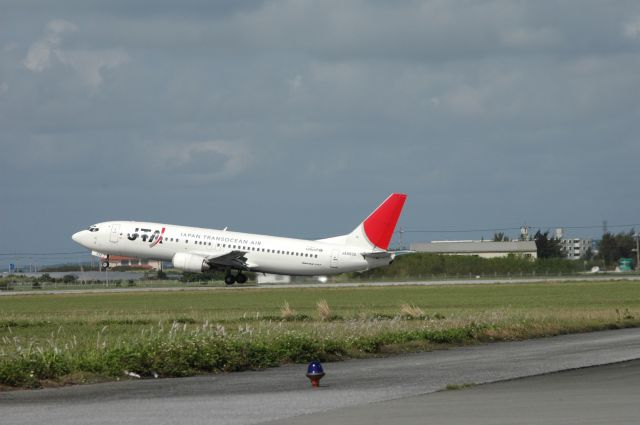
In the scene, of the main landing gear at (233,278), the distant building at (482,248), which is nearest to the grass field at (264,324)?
the main landing gear at (233,278)

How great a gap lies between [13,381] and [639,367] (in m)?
11.7

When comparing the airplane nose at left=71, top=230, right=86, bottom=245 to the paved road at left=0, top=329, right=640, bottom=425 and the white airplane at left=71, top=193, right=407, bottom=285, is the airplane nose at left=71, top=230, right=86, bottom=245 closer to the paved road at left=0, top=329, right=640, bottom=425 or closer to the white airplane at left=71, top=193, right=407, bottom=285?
the white airplane at left=71, top=193, right=407, bottom=285

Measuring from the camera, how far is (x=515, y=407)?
628 inches

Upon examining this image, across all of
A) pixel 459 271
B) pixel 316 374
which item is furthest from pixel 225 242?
pixel 316 374

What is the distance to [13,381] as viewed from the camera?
20547 millimetres

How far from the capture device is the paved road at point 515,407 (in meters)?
14.6

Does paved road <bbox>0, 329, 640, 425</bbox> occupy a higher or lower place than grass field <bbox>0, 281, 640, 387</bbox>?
lower

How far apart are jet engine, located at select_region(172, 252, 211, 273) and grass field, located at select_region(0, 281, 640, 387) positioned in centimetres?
570

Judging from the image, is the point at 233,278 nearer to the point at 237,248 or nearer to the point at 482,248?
the point at 237,248

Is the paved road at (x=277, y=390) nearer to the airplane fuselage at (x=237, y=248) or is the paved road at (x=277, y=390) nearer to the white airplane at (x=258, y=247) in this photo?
the white airplane at (x=258, y=247)

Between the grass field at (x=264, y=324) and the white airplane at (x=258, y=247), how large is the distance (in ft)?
19.5

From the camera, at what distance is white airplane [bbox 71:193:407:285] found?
270 ft

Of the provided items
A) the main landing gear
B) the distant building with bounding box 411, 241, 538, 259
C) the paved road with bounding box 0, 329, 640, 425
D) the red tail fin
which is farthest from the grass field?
the distant building with bounding box 411, 241, 538, 259

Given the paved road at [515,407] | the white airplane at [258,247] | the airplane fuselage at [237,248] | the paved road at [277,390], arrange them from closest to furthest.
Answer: the paved road at [515,407] → the paved road at [277,390] → the white airplane at [258,247] → the airplane fuselage at [237,248]
